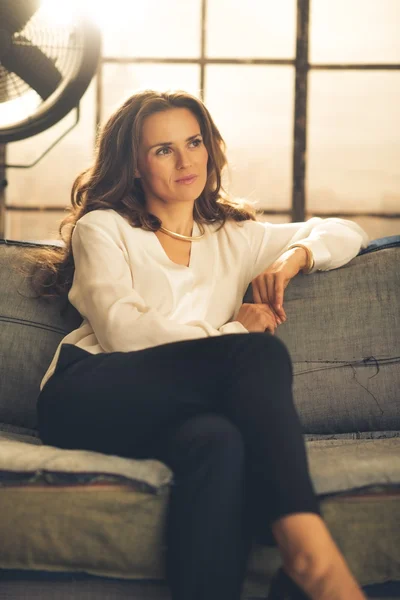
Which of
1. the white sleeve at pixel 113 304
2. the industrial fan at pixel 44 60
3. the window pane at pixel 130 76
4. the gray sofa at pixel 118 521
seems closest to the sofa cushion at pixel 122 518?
the gray sofa at pixel 118 521

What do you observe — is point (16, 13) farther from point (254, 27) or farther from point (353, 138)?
point (353, 138)

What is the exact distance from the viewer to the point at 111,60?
3.01 meters

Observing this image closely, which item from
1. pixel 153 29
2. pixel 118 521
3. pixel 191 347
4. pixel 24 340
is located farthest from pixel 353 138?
pixel 118 521

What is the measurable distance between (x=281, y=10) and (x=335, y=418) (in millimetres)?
1857

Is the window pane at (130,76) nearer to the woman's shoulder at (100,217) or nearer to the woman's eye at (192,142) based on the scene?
the woman's eye at (192,142)

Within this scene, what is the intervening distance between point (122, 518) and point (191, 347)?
320 millimetres

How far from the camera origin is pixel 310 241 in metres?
1.82

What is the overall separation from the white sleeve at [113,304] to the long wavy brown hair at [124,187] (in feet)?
0.43

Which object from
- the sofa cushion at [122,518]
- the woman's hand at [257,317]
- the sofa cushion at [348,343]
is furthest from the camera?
the sofa cushion at [348,343]

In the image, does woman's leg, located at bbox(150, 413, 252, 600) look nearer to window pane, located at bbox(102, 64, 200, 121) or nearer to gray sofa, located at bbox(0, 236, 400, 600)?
gray sofa, located at bbox(0, 236, 400, 600)

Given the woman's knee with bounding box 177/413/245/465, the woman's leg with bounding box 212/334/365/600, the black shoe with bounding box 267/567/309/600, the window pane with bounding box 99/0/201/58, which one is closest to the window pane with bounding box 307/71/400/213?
the window pane with bounding box 99/0/201/58

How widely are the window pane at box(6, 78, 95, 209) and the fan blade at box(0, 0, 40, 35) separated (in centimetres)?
98

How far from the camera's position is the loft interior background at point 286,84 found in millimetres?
2965

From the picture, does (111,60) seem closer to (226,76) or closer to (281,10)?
(226,76)
